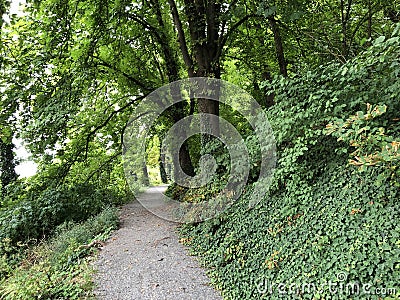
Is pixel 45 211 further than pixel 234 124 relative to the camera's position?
No

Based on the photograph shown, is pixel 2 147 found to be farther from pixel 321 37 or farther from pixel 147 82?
pixel 321 37

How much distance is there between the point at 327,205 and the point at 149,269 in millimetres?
2931

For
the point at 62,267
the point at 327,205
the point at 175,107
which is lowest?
the point at 62,267

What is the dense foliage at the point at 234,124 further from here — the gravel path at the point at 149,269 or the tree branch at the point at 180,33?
the gravel path at the point at 149,269

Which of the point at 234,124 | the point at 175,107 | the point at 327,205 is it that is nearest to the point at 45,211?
the point at 175,107

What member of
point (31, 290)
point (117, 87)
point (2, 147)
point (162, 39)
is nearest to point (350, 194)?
point (31, 290)

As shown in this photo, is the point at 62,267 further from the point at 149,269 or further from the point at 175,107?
the point at 175,107

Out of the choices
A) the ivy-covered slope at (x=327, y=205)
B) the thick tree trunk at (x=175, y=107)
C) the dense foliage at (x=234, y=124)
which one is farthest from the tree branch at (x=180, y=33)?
the ivy-covered slope at (x=327, y=205)

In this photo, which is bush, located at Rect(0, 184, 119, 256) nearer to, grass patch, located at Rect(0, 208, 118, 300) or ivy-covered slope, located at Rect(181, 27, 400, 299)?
grass patch, located at Rect(0, 208, 118, 300)

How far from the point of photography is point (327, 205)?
3.81 metres

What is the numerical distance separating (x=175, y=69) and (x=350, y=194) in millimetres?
8943

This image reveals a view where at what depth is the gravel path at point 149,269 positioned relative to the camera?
421 cm

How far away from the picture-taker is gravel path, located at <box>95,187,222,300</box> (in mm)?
4211

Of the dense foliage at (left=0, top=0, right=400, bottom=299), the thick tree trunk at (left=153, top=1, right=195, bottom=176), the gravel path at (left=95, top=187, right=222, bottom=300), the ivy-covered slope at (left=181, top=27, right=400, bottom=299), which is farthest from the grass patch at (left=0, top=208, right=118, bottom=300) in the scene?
the thick tree trunk at (left=153, top=1, right=195, bottom=176)
